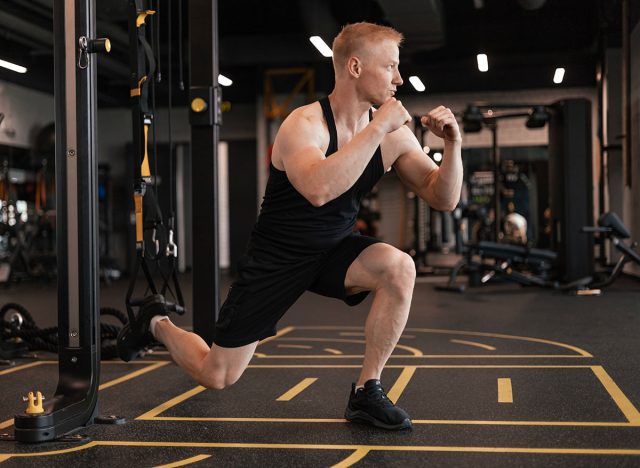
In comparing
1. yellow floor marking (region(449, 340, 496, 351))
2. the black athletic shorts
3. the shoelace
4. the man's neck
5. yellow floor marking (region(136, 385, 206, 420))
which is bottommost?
yellow floor marking (region(449, 340, 496, 351))

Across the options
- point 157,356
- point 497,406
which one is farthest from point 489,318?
point 497,406

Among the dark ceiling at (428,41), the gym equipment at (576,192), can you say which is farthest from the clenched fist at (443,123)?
the dark ceiling at (428,41)

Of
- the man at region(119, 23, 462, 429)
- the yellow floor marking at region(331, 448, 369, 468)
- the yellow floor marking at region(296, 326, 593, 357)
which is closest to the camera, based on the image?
the yellow floor marking at region(331, 448, 369, 468)

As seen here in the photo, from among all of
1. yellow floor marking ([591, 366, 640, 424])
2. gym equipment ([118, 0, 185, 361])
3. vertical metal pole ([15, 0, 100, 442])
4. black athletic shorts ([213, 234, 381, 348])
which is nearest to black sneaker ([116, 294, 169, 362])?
gym equipment ([118, 0, 185, 361])

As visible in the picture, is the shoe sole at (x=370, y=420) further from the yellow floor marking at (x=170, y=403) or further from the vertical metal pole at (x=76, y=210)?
the vertical metal pole at (x=76, y=210)

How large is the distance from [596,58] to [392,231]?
4935mm

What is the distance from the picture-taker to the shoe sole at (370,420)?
2635 mm

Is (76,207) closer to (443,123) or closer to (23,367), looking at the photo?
(443,123)

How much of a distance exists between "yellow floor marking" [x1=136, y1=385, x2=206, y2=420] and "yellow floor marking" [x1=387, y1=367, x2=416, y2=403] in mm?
821

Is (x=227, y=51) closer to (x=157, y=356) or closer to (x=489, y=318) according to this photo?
(x=489, y=318)

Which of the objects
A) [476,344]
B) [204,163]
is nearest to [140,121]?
[204,163]

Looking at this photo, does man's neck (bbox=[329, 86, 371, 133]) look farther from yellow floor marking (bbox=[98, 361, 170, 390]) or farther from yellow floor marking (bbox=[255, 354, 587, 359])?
yellow floor marking (bbox=[255, 354, 587, 359])

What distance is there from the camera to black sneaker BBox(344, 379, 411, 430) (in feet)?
8.65

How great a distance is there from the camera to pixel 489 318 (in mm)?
6254
